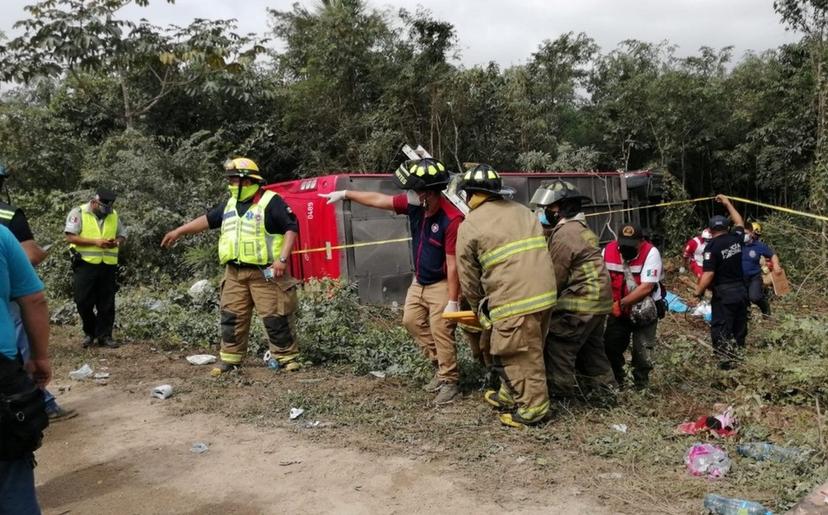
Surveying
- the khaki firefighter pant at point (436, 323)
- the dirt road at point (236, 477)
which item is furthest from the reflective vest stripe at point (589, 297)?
the dirt road at point (236, 477)

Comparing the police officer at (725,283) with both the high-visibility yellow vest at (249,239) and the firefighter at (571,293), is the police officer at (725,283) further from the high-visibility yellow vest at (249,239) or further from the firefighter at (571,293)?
the high-visibility yellow vest at (249,239)

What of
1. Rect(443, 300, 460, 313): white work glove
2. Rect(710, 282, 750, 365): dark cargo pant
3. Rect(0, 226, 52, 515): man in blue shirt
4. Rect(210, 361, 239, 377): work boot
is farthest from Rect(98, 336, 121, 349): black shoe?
Rect(710, 282, 750, 365): dark cargo pant

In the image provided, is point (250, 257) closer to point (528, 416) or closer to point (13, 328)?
Result: point (528, 416)

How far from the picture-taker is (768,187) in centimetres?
1700

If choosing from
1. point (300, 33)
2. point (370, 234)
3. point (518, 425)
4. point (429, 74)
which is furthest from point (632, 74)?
point (518, 425)

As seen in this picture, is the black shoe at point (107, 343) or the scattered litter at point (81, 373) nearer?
the scattered litter at point (81, 373)

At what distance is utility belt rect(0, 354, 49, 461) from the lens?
2.05 m

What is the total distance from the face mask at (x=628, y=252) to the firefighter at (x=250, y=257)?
261cm

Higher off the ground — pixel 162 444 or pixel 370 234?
pixel 370 234

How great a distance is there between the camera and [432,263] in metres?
4.57

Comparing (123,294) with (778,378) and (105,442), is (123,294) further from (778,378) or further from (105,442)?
(778,378)

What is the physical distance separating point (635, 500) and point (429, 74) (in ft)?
42.5

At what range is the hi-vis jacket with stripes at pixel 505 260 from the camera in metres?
3.79

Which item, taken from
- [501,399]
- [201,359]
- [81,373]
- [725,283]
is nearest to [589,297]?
[501,399]
